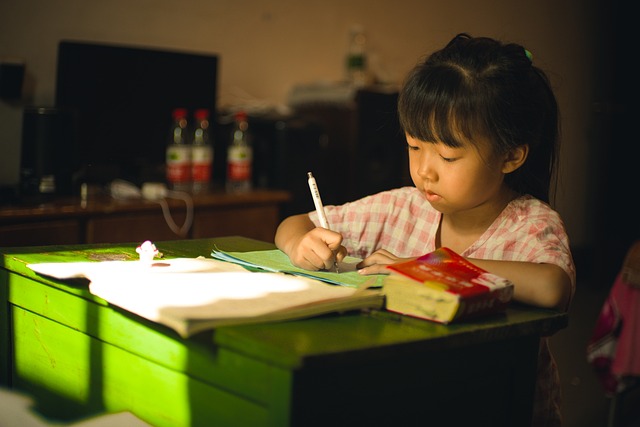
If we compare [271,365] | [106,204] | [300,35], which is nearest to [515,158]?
[271,365]

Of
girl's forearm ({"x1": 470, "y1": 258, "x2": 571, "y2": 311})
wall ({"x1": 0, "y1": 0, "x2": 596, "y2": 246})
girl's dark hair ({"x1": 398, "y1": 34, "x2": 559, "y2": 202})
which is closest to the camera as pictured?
girl's forearm ({"x1": 470, "y1": 258, "x2": 571, "y2": 311})

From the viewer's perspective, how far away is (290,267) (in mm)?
1198

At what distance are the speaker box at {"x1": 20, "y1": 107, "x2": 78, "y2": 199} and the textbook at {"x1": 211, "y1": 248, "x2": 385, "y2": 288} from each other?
156 centimetres

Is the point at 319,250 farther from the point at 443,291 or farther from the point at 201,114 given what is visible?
the point at 201,114

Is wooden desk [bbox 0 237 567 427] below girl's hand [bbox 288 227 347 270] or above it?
below

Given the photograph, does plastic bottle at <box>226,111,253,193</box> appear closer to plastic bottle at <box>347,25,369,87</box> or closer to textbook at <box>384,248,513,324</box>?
plastic bottle at <box>347,25,369,87</box>

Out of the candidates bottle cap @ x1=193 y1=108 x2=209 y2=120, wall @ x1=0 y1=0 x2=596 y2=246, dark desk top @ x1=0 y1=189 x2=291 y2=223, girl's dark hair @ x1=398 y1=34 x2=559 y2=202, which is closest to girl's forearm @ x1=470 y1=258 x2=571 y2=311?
girl's dark hair @ x1=398 y1=34 x2=559 y2=202

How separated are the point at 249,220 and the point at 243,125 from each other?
0.45 metres

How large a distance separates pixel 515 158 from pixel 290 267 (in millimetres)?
459

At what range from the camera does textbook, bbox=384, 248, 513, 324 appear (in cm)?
91

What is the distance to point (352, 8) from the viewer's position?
433 cm

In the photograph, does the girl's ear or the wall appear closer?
the girl's ear

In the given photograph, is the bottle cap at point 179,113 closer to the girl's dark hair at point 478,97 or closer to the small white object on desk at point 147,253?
the girl's dark hair at point 478,97

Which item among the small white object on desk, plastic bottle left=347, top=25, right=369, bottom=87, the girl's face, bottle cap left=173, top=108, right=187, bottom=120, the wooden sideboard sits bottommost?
the wooden sideboard
